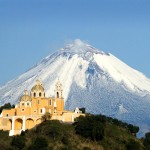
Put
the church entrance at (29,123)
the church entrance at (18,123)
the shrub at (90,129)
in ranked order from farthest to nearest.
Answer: the church entrance at (18,123), the church entrance at (29,123), the shrub at (90,129)

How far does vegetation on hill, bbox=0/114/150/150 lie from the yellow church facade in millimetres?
2149

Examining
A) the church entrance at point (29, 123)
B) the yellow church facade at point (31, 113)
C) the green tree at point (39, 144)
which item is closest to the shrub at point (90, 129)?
the yellow church facade at point (31, 113)

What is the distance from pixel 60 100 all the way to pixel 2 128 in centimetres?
1056

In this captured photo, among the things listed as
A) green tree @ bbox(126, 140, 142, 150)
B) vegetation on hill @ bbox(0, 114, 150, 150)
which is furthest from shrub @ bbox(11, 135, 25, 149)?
green tree @ bbox(126, 140, 142, 150)

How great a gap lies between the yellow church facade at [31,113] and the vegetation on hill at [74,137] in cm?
215

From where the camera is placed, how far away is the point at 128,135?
10750 centimetres

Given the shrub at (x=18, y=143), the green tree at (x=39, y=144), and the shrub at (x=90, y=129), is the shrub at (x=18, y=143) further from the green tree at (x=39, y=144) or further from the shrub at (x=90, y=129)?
the shrub at (x=90, y=129)

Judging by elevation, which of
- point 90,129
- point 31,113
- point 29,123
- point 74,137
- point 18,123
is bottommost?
point 74,137

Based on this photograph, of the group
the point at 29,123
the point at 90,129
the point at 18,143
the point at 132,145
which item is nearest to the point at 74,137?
the point at 90,129

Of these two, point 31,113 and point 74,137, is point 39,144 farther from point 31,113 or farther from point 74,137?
point 31,113

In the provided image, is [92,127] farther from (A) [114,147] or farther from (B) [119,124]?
(B) [119,124]

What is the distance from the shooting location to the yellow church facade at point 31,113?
4227 inches

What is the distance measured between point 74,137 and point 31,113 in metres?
10.3

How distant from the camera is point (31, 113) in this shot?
108 meters
